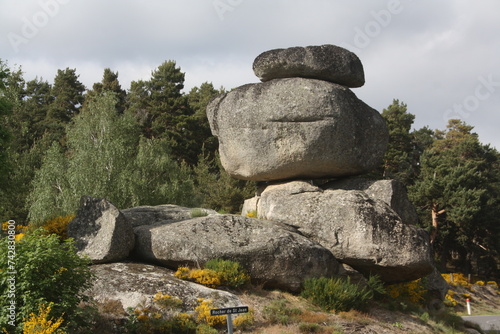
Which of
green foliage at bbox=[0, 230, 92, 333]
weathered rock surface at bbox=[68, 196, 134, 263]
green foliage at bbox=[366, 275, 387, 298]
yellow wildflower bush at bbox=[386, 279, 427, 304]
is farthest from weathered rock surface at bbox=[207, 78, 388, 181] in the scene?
green foliage at bbox=[0, 230, 92, 333]

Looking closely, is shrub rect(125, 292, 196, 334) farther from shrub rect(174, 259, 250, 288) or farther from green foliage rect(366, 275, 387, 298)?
green foliage rect(366, 275, 387, 298)

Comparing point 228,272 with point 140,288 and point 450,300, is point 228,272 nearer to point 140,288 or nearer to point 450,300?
point 140,288

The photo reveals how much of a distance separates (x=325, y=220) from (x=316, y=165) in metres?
2.52

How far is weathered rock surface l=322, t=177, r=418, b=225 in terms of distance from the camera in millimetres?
18562

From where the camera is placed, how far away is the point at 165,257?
49.3ft

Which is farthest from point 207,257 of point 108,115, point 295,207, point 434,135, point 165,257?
point 434,135

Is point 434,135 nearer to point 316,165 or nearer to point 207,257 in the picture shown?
point 316,165

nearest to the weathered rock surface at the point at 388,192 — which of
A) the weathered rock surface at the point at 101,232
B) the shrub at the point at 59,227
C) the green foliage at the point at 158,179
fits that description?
the weathered rock surface at the point at 101,232

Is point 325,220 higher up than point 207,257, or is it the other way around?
point 325,220

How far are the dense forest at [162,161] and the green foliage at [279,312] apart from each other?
957 cm

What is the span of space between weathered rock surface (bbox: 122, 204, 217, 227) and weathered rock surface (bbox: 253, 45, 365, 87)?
19.7ft

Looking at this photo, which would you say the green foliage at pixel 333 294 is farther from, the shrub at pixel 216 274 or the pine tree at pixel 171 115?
the pine tree at pixel 171 115

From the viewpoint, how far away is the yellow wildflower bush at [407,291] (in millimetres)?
18266

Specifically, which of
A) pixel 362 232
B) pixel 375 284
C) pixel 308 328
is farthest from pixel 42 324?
pixel 375 284
